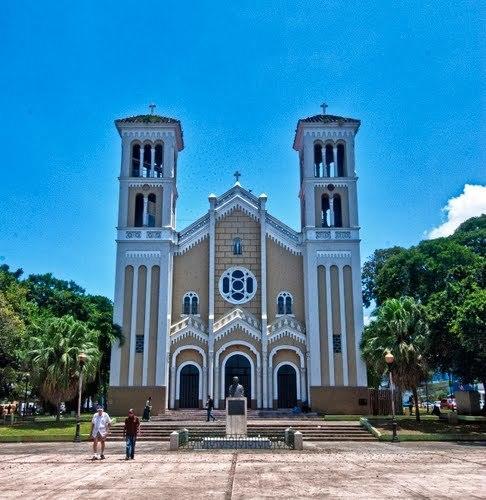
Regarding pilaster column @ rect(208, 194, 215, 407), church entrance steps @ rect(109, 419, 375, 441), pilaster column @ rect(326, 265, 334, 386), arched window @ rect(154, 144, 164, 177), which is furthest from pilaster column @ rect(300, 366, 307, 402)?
arched window @ rect(154, 144, 164, 177)

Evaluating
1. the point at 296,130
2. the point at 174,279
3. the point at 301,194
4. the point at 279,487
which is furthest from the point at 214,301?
the point at 279,487

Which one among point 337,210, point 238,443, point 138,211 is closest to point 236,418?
point 238,443

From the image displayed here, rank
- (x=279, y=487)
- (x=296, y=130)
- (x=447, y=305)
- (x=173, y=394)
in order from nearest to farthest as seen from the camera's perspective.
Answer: (x=279, y=487) < (x=447, y=305) < (x=173, y=394) < (x=296, y=130)

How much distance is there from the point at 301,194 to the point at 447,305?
19.0 meters

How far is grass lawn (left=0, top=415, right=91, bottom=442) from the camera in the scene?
28891mm

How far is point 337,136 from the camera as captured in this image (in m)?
46.6

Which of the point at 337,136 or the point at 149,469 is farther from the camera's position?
the point at 337,136

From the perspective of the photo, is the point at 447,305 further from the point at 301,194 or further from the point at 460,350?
the point at 301,194

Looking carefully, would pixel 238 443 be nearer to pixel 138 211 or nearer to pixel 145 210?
pixel 145 210

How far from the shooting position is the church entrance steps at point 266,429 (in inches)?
1164

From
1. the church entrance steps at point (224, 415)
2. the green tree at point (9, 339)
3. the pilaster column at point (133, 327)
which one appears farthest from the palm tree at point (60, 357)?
the church entrance steps at point (224, 415)

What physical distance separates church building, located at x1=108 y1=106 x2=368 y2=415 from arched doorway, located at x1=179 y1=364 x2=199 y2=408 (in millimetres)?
69

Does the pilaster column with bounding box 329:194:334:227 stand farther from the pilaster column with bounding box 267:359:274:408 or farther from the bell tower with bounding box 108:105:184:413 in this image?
the bell tower with bounding box 108:105:184:413

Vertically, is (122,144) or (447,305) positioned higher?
(122,144)
